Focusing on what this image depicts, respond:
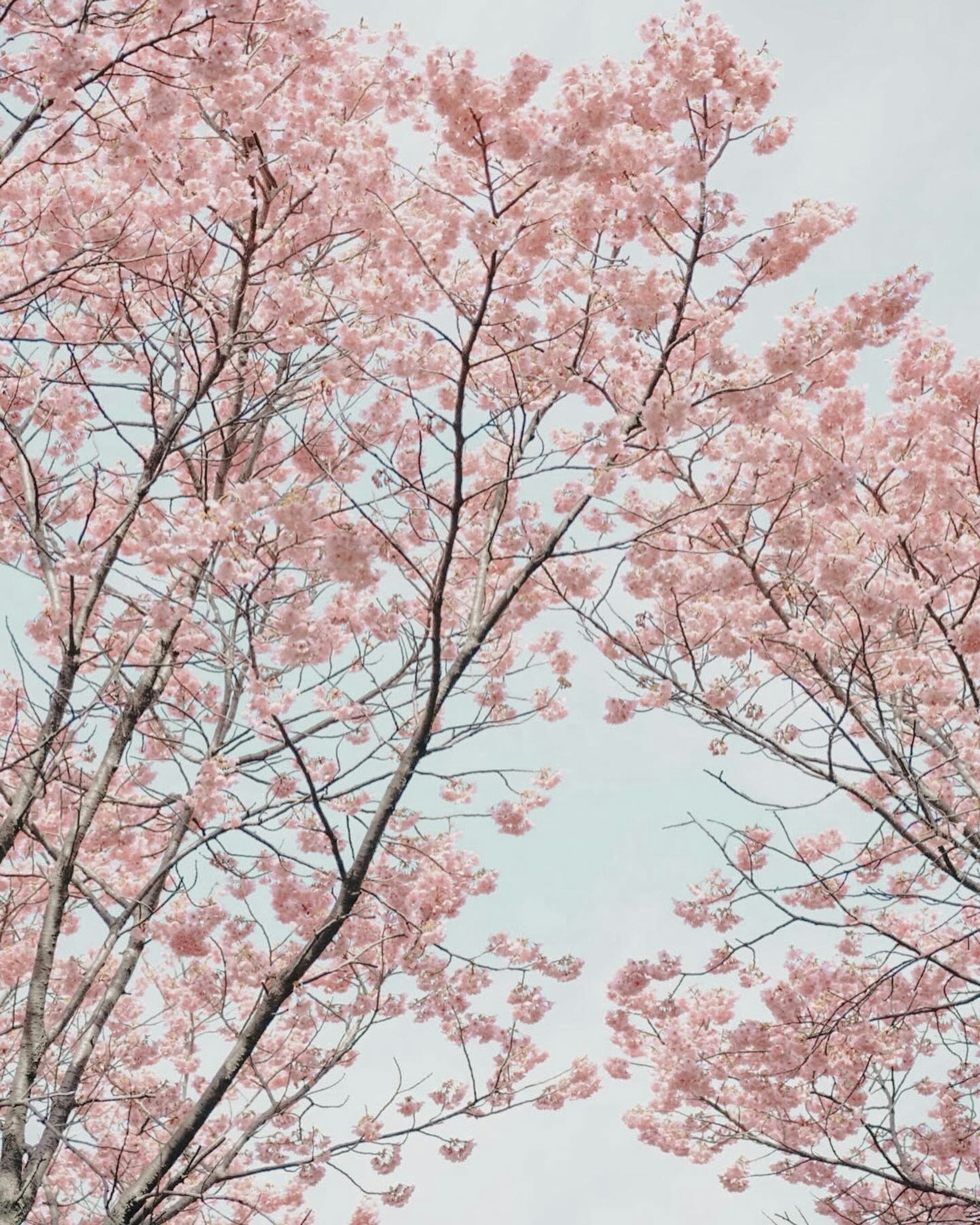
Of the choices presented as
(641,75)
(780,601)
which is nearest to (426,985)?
(780,601)

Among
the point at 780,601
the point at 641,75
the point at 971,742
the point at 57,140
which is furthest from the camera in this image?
the point at 780,601

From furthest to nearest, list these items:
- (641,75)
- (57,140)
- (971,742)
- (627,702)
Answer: (627,702)
(971,742)
(641,75)
(57,140)

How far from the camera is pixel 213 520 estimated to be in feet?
12.6

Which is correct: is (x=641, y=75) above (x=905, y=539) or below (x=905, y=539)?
above

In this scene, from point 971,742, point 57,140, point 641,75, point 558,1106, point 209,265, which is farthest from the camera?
point 558,1106

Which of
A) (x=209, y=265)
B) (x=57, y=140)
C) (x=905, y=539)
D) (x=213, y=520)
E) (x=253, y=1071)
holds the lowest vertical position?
(x=253, y=1071)

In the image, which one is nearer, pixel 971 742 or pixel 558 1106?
pixel 971 742

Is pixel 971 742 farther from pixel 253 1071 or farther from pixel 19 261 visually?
pixel 19 261

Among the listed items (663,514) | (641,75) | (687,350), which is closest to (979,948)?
A: (663,514)

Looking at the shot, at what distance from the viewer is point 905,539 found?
6273mm

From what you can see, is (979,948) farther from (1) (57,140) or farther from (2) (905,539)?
(1) (57,140)

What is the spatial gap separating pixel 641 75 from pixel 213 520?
2852 millimetres

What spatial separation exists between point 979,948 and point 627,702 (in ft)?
11.4

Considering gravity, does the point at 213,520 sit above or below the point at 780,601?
below
